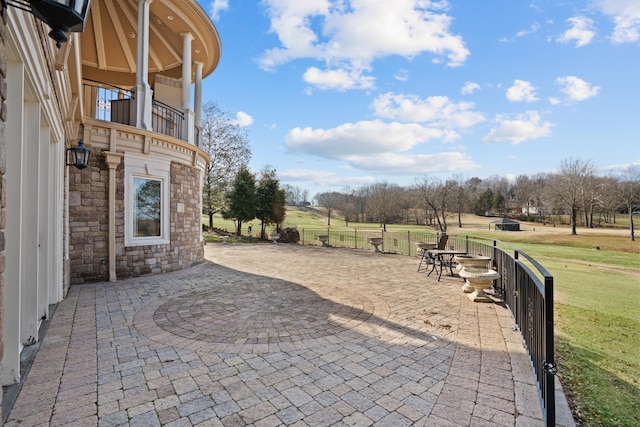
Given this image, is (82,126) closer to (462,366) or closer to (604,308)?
(462,366)

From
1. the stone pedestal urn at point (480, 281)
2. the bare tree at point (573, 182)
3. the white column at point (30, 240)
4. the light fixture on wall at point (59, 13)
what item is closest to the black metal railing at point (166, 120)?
the white column at point (30, 240)

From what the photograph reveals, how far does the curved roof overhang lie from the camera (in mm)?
7863

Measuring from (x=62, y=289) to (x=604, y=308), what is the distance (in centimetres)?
1030

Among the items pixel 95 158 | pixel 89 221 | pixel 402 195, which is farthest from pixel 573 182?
pixel 89 221

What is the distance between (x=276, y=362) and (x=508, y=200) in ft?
230

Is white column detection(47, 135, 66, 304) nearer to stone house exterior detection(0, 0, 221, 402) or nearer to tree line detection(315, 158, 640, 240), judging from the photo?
stone house exterior detection(0, 0, 221, 402)

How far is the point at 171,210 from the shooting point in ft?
24.5

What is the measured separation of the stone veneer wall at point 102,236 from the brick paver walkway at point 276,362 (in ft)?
3.12

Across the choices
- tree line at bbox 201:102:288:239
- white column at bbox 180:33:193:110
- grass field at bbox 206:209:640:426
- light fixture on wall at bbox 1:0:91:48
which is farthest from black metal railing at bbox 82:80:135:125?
tree line at bbox 201:102:288:239

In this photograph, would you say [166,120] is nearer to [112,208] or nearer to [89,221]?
[112,208]

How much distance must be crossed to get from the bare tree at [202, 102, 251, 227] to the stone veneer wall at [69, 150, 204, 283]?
14865 mm

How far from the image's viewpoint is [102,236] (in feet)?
20.7

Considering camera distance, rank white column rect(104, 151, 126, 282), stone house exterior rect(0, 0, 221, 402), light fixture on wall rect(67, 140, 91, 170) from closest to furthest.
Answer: stone house exterior rect(0, 0, 221, 402)
light fixture on wall rect(67, 140, 91, 170)
white column rect(104, 151, 126, 282)

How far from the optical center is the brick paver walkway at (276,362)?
2.17m
